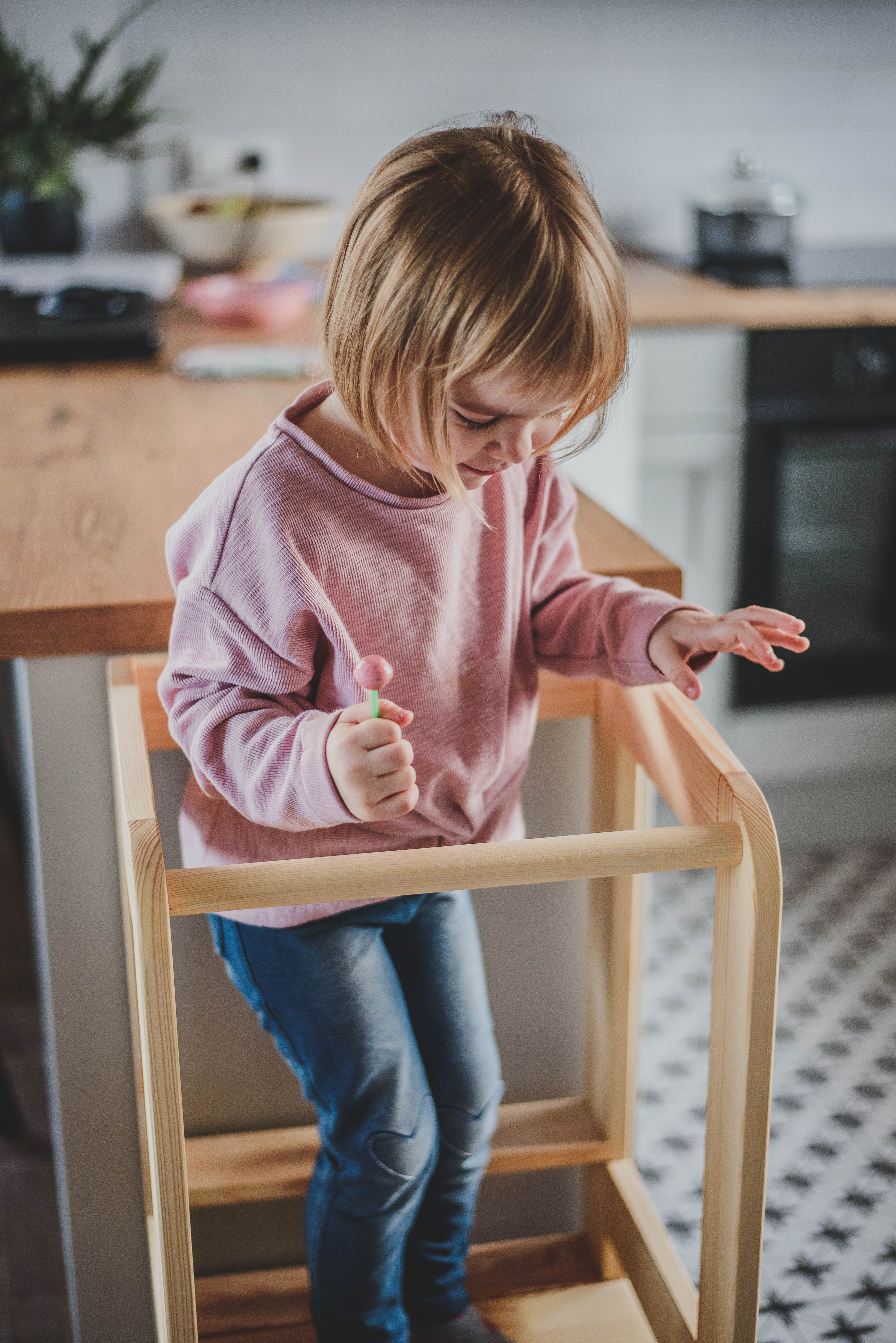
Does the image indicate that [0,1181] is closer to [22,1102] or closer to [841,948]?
[22,1102]

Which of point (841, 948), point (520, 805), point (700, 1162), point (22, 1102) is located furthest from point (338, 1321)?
point (841, 948)

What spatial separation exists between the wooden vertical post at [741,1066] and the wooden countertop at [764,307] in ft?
4.09

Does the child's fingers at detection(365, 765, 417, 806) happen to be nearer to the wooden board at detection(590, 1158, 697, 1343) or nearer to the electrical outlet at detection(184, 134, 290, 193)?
the wooden board at detection(590, 1158, 697, 1343)

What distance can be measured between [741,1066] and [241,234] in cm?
173

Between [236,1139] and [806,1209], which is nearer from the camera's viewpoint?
[236,1139]

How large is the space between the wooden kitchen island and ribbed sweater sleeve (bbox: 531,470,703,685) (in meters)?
0.06

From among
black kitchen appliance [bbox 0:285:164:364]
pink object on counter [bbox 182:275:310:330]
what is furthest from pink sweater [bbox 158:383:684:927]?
pink object on counter [bbox 182:275:310:330]

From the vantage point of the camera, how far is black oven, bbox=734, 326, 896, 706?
1976mm

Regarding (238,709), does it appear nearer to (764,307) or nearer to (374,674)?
(374,674)

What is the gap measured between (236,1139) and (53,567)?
19.8 inches

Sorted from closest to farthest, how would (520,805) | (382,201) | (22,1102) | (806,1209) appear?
(382,201) < (520,805) < (806,1209) < (22,1102)

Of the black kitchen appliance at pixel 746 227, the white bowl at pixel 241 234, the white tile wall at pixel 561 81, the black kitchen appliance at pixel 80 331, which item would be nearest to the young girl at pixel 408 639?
the black kitchen appliance at pixel 80 331

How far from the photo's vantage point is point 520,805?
105 cm

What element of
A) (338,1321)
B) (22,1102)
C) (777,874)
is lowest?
(22,1102)
